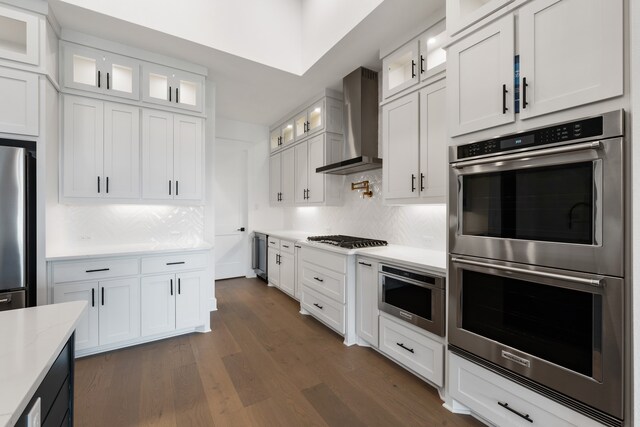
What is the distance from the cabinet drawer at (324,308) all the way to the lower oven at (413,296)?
22.8 inches

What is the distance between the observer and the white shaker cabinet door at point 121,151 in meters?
2.88

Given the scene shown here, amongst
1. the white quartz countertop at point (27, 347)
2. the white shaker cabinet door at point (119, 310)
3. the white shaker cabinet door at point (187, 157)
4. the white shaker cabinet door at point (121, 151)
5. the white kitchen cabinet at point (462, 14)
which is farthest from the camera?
the white shaker cabinet door at point (187, 157)

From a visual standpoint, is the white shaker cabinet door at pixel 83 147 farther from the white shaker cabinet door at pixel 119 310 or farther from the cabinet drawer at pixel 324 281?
the cabinet drawer at pixel 324 281

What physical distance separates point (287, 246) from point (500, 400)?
3045 mm

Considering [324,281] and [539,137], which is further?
[324,281]

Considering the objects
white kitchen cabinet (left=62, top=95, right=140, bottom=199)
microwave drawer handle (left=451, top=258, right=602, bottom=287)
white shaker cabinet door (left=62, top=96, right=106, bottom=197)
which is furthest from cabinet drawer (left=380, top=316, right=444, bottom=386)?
white shaker cabinet door (left=62, top=96, right=106, bottom=197)

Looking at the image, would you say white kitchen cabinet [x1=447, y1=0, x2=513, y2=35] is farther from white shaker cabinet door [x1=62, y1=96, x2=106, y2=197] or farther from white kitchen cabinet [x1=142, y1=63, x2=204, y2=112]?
white shaker cabinet door [x1=62, y1=96, x2=106, y2=197]

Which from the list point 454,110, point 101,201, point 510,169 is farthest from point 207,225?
point 510,169

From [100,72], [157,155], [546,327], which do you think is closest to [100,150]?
[157,155]

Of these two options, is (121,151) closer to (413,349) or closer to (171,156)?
(171,156)

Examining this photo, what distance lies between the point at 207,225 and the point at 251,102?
198 cm

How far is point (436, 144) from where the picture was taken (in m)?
2.38

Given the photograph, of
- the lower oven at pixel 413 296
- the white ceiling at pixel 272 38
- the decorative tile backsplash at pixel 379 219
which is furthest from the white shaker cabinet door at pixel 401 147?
the lower oven at pixel 413 296

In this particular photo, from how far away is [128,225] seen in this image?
3213 mm
